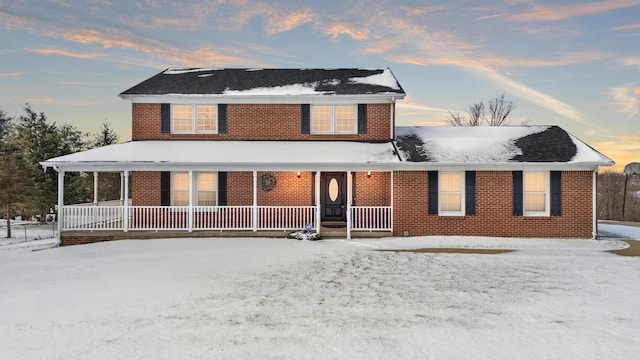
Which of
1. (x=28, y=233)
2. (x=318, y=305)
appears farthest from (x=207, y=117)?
(x=28, y=233)

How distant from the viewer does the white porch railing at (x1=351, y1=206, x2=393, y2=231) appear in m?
14.4

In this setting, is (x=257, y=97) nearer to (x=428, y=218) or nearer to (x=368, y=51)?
(x=428, y=218)

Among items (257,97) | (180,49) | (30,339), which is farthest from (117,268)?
(180,49)

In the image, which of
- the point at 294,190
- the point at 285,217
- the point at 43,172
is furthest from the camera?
the point at 43,172

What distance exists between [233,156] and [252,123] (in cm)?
258

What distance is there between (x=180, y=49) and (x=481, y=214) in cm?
2170

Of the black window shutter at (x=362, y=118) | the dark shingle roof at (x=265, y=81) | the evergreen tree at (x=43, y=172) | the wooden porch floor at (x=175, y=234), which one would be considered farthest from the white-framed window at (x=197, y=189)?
the evergreen tree at (x=43, y=172)

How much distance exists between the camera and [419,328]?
5.53 meters

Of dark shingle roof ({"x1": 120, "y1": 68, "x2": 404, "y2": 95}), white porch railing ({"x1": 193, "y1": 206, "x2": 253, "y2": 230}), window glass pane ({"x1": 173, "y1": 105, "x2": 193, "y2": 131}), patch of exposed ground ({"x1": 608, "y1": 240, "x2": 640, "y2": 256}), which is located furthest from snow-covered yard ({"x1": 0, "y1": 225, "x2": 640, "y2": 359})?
dark shingle roof ({"x1": 120, "y1": 68, "x2": 404, "y2": 95})

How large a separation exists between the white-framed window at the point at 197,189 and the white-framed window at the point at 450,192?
30.0 ft

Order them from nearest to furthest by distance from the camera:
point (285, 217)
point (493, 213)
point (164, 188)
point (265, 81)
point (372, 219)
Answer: point (493, 213), point (372, 219), point (285, 217), point (164, 188), point (265, 81)

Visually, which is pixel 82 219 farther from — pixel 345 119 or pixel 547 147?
pixel 547 147

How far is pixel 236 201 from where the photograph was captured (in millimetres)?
15594

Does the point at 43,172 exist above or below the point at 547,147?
below
